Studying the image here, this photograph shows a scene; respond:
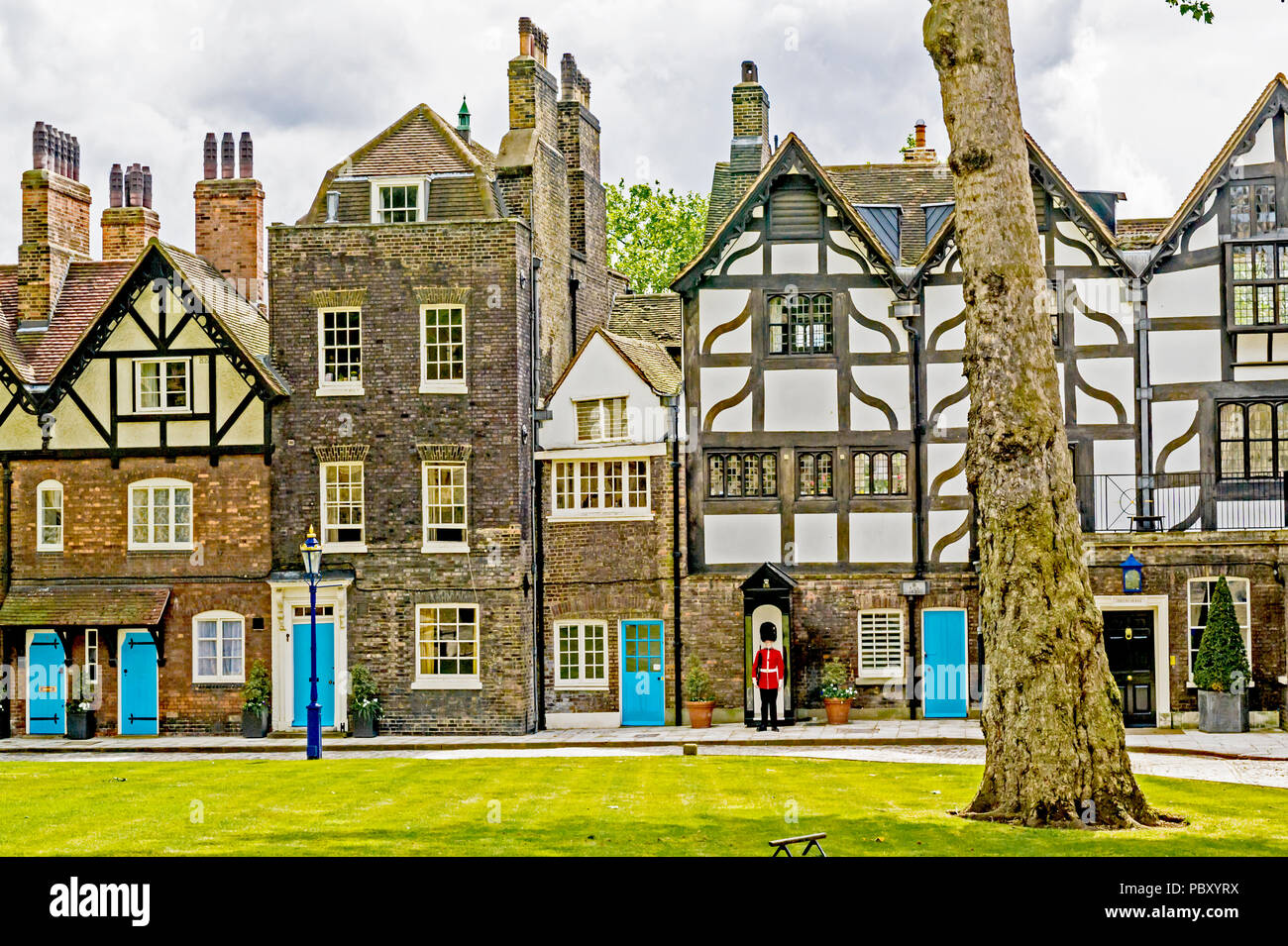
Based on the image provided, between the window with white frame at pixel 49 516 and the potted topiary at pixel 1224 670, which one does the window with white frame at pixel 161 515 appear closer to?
the window with white frame at pixel 49 516

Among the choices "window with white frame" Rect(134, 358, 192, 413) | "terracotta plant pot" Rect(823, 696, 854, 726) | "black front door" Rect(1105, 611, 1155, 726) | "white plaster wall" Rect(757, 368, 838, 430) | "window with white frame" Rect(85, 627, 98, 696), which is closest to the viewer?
"black front door" Rect(1105, 611, 1155, 726)

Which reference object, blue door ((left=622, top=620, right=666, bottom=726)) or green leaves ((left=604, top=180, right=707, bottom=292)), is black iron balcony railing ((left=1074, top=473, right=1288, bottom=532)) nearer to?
blue door ((left=622, top=620, right=666, bottom=726))

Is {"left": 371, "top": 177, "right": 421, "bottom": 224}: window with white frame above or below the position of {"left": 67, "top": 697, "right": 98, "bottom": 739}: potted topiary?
above

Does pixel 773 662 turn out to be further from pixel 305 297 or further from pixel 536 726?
pixel 305 297

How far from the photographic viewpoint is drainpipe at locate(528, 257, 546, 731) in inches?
1326

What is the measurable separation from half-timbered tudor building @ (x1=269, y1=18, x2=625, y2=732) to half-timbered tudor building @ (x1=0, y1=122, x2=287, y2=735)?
955 mm

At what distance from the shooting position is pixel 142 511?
34562 mm

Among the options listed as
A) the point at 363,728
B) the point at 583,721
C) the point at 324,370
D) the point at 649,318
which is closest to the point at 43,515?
the point at 324,370

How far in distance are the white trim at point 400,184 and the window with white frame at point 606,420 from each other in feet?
17.1

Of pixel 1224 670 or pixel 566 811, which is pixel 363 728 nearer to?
pixel 566 811

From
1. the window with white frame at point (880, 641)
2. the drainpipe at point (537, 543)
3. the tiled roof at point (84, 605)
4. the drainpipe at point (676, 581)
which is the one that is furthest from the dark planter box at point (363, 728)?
the window with white frame at point (880, 641)

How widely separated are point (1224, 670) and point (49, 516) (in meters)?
23.2

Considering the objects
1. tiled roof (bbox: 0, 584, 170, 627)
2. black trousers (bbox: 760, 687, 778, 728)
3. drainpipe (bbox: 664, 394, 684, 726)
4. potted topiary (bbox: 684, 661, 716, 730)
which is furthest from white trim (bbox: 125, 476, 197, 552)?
black trousers (bbox: 760, 687, 778, 728)
